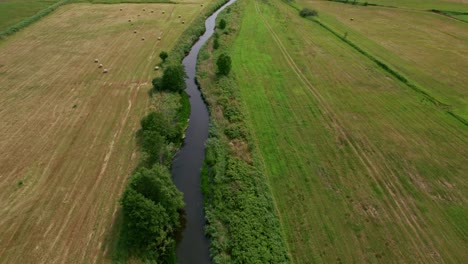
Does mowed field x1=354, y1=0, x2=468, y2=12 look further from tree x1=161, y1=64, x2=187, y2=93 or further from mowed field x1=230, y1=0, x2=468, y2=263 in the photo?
tree x1=161, y1=64, x2=187, y2=93

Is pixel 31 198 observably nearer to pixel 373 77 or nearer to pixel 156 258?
pixel 156 258

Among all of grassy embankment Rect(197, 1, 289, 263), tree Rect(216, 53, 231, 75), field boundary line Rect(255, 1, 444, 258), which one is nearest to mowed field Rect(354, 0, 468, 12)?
field boundary line Rect(255, 1, 444, 258)

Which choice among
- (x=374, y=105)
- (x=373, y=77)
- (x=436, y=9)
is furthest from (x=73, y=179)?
(x=436, y=9)

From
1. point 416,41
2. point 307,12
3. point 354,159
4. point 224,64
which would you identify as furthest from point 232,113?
point 307,12

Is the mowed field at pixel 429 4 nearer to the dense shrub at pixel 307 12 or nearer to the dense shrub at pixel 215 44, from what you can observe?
the dense shrub at pixel 307 12

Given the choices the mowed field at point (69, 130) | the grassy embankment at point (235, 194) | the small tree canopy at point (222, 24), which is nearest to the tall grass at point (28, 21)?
the mowed field at point (69, 130)
